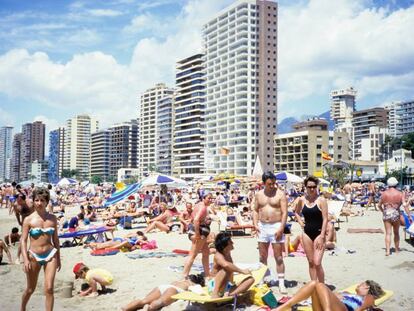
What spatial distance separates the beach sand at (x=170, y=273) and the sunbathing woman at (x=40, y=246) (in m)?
1.35

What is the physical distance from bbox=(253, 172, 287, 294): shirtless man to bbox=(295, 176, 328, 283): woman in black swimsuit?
42cm

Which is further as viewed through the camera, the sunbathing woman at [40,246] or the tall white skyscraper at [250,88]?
the tall white skyscraper at [250,88]

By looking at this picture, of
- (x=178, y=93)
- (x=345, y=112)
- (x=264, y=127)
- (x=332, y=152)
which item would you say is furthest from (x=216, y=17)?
(x=345, y=112)

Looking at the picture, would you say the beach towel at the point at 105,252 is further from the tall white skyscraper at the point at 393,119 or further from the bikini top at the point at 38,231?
the tall white skyscraper at the point at 393,119

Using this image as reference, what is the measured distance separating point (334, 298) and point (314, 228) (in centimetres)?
139

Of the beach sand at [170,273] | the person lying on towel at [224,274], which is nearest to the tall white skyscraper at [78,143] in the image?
the beach sand at [170,273]

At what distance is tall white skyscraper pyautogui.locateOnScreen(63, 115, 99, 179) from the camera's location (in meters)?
185

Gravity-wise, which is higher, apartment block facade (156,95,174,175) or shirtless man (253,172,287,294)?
apartment block facade (156,95,174,175)

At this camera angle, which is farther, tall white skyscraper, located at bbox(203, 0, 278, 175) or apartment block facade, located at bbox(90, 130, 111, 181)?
apartment block facade, located at bbox(90, 130, 111, 181)

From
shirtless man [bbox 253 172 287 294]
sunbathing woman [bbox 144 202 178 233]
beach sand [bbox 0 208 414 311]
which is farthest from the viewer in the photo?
sunbathing woman [bbox 144 202 178 233]

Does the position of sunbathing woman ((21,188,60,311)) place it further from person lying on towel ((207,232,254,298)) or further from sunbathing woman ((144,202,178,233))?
sunbathing woman ((144,202,178,233))


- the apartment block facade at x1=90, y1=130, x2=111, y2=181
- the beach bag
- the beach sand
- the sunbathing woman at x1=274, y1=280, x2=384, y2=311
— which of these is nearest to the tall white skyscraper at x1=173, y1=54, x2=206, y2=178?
the apartment block facade at x1=90, y1=130, x2=111, y2=181

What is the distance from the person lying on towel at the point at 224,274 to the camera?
5207 millimetres

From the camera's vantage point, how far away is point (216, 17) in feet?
331
